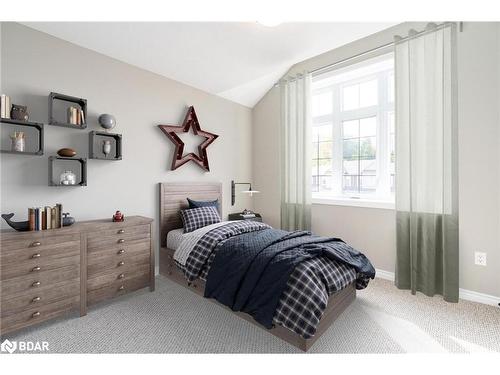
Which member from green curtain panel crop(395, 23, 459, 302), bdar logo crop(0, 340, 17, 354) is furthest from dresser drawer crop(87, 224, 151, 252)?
green curtain panel crop(395, 23, 459, 302)

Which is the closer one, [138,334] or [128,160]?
[138,334]

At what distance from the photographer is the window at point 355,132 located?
320 centimetres

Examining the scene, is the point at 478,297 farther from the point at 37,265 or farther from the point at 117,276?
the point at 37,265

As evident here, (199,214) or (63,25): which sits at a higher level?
(63,25)

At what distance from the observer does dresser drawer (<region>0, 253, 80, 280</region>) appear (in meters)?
1.78

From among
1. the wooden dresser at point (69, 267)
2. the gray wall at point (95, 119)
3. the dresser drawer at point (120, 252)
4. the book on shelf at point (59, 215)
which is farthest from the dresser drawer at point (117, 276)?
the gray wall at point (95, 119)

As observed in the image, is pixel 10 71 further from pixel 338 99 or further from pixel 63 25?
pixel 338 99

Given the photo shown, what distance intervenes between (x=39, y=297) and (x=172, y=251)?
1259 mm

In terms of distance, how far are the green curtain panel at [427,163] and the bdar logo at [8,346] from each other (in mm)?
3428

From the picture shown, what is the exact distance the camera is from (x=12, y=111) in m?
2.06

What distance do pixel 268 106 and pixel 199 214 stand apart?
2.21 m

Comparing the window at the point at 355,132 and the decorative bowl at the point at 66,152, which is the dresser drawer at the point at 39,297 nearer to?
the decorative bowl at the point at 66,152

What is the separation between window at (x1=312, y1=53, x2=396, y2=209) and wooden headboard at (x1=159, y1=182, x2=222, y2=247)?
1.71 m
